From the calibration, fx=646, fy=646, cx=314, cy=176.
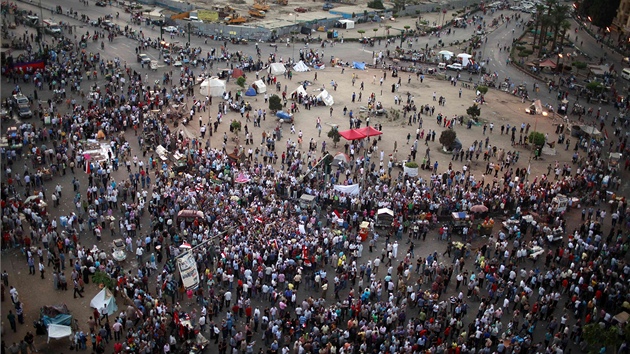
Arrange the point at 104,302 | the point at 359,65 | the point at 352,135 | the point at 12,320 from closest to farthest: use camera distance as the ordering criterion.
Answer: the point at 12,320 < the point at 104,302 < the point at 352,135 < the point at 359,65

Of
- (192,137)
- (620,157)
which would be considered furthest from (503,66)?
(192,137)

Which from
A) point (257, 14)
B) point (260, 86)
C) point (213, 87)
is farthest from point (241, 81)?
point (257, 14)

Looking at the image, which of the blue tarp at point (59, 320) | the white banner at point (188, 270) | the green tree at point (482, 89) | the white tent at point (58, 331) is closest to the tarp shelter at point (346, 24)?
the green tree at point (482, 89)

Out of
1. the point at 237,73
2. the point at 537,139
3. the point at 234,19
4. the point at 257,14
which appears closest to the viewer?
the point at 537,139

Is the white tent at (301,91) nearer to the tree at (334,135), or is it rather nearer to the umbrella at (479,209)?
the tree at (334,135)

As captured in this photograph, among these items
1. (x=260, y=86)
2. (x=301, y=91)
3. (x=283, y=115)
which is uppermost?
(x=301, y=91)

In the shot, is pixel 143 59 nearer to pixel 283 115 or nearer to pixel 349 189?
pixel 283 115

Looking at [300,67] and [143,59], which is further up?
[300,67]
